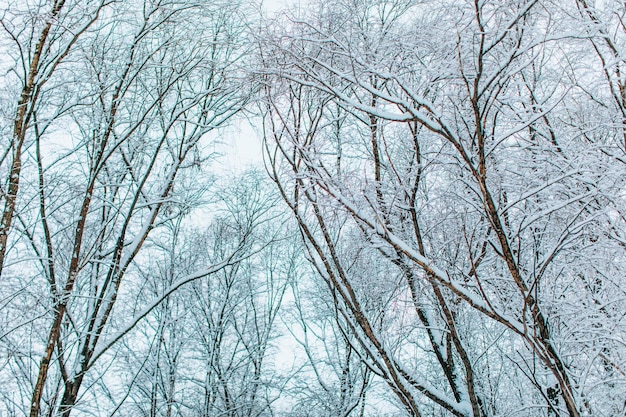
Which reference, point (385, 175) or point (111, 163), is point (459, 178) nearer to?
point (385, 175)

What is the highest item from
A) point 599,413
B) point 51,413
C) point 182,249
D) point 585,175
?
point 182,249

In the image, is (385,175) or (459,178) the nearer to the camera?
(459,178)

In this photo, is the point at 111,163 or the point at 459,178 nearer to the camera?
the point at 459,178

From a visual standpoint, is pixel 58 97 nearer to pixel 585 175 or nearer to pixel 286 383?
pixel 585 175

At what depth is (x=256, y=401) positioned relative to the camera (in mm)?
11883

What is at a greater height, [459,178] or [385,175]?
[385,175]

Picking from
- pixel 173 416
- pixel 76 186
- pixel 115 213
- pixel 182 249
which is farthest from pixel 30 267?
pixel 173 416

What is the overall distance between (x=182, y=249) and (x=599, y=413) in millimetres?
8781

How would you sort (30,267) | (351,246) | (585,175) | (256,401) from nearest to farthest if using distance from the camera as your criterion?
(585,175)
(30,267)
(351,246)
(256,401)

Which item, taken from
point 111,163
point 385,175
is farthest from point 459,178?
point 111,163

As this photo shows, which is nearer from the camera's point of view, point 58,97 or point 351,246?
point 58,97

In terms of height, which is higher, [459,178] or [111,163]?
[111,163]

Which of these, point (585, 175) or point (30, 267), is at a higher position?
point (30, 267)

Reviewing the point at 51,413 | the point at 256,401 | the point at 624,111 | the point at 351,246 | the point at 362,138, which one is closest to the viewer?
the point at 624,111
